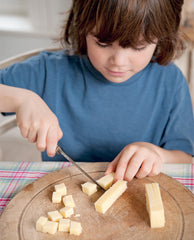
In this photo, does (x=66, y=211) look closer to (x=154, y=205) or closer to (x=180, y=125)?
(x=154, y=205)

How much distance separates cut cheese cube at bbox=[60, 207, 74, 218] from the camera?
740 millimetres

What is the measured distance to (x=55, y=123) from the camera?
851mm

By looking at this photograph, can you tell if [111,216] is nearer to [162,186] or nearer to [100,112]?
[162,186]

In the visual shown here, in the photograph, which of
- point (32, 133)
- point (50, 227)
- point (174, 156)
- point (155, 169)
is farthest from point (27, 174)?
point (174, 156)

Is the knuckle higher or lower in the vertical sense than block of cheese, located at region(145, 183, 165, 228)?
lower

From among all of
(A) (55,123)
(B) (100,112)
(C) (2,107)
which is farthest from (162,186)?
(C) (2,107)

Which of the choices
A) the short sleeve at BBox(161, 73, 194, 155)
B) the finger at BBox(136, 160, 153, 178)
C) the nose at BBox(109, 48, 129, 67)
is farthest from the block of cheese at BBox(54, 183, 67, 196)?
the short sleeve at BBox(161, 73, 194, 155)

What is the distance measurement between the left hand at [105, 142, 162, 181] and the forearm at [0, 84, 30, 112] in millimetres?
348

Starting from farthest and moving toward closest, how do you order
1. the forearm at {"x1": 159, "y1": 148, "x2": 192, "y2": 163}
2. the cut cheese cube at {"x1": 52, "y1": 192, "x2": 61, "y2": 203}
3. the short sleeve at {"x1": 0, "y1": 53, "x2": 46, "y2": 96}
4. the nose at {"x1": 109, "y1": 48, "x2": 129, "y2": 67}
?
1. the short sleeve at {"x1": 0, "y1": 53, "x2": 46, "y2": 96}
2. the forearm at {"x1": 159, "y1": 148, "x2": 192, "y2": 163}
3. the nose at {"x1": 109, "y1": 48, "x2": 129, "y2": 67}
4. the cut cheese cube at {"x1": 52, "y1": 192, "x2": 61, "y2": 203}

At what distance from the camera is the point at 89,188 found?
0.81 m

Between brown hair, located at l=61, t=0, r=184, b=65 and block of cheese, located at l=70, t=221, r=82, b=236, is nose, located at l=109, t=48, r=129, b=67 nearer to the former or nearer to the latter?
brown hair, located at l=61, t=0, r=184, b=65

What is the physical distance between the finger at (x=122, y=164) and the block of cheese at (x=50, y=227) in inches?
A: 9.0

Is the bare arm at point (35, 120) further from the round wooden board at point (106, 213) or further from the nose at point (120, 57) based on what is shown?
the nose at point (120, 57)

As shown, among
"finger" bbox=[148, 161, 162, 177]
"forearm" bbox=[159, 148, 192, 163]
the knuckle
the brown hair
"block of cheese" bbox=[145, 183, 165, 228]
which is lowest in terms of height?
"forearm" bbox=[159, 148, 192, 163]
